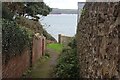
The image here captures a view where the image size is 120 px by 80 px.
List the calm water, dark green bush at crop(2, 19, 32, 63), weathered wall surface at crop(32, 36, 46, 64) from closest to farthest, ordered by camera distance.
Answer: dark green bush at crop(2, 19, 32, 63) < weathered wall surface at crop(32, 36, 46, 64) < the calm water

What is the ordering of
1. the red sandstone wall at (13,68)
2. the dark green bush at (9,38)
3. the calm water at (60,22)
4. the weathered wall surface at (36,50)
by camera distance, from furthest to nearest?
1. the calm water at (60,22)
2. the weathered wall surface at (36,50)
3. the red sandstone wall at (13,68)
4. the dark green bush at (9,38)

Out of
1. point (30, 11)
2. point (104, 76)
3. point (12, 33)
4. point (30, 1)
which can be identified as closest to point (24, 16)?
point (30, 11)

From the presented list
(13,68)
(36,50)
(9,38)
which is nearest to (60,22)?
(36,50)

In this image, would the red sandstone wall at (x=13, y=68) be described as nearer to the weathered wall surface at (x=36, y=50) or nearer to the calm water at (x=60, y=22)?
the weathered wall surface at (x=36, y=50)

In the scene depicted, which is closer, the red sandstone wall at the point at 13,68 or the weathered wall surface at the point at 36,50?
the red sandstone wall at the point at 13,68

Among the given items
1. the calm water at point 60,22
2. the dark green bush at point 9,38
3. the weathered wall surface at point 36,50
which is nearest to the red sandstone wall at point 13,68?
the dark green bush at point 9,38

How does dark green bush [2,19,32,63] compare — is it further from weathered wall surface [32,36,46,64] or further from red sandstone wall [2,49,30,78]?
weathered wall surface [32,36,46,64]

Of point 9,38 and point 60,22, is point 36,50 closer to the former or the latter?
point 60,22

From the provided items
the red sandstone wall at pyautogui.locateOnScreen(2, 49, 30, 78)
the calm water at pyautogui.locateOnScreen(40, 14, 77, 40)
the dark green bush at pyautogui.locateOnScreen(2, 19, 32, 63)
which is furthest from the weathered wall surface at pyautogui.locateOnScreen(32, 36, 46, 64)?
the dark green bush at pyautogui.locateOnScreen(2, 19, 32, 63)

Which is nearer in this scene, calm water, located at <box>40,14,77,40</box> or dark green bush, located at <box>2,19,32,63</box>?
dark green bush, located at <box>2,19,32,63</box>

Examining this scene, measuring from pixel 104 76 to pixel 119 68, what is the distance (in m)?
0.98

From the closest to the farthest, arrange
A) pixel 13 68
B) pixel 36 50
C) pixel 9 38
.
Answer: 1. pixel 9 38
2. pixel 13 68
3. pixel 36 50

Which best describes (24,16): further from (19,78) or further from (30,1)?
(19,78)

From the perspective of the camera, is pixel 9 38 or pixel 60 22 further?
pixel 60 22
